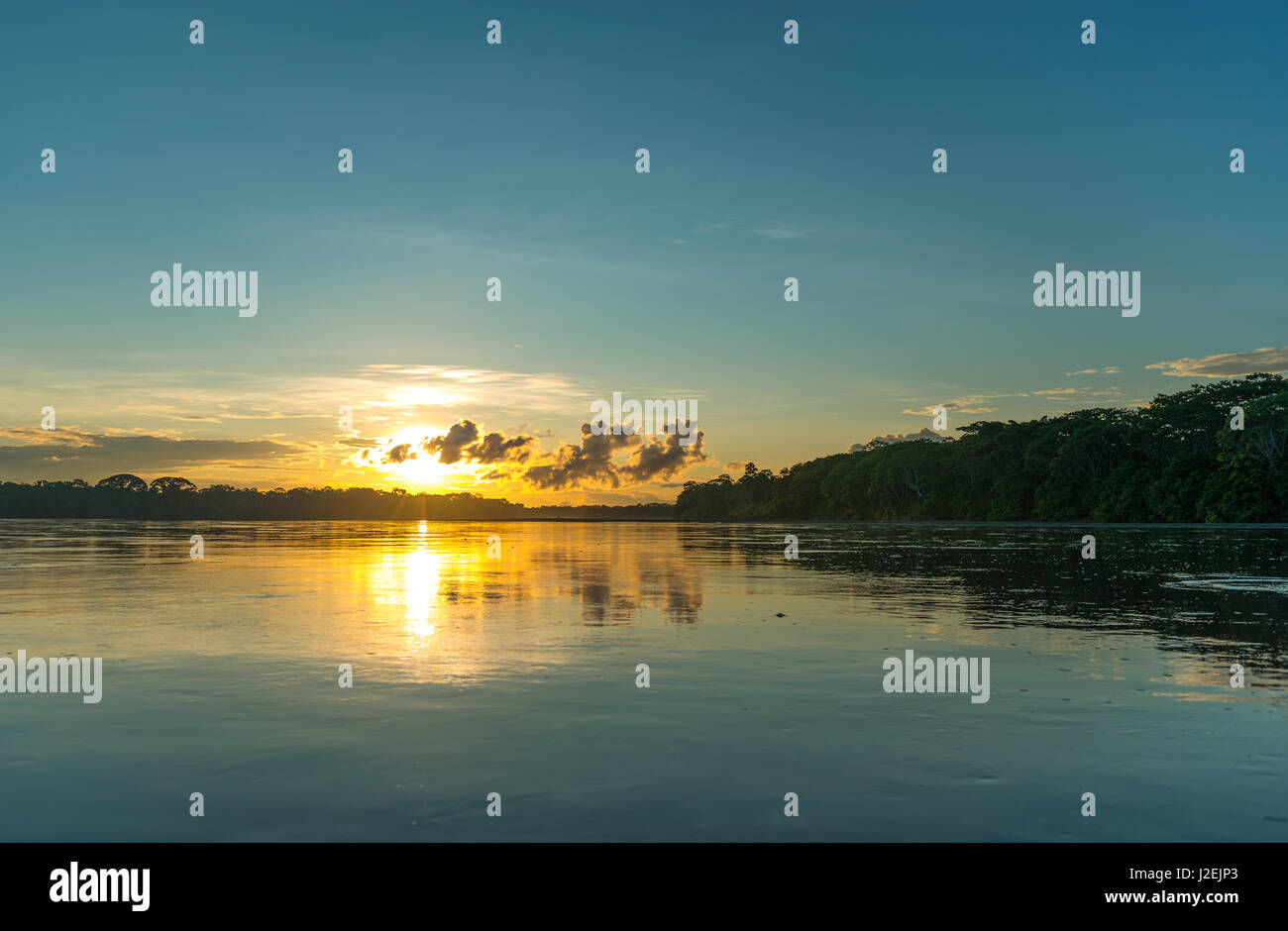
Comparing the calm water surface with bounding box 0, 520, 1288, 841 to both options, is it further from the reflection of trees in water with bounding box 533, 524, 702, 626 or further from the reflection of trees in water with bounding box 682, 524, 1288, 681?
the reflection of trees in water with bounding box 533, 524, 702, 626

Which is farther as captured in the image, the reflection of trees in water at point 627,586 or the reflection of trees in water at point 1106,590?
the reflection of trees in water at point 627,586

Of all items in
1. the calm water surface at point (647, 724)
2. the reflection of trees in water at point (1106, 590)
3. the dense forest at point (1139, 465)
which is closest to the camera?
the calm water surface at point (647, 724)

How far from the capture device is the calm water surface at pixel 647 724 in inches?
289

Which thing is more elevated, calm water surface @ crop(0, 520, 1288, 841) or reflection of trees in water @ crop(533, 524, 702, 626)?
calm water surface @ crop(0, 520, 1288, 841)

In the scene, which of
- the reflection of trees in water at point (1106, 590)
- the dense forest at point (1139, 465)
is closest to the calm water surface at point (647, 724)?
the reflection of trees in water at point (1106, 590)

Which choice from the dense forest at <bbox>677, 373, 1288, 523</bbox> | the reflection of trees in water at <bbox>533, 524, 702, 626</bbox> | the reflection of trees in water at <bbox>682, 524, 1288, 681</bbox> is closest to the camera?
the reflection of trees in water at <bbox>682, 524, 1288, 681</bbox>

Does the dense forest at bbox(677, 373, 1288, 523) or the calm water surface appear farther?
the dense forest at bbox(677, 373, 1288, 523)

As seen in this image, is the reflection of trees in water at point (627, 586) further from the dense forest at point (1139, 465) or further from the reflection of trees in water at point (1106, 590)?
the dense forest at point (1139, 465)

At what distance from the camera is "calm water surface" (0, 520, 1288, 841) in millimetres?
7352

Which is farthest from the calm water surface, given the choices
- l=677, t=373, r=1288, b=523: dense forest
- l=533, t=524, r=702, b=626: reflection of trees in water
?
l=677, t=373, r=1288, b=523: dense forest

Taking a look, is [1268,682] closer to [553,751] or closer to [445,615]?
[553,751]

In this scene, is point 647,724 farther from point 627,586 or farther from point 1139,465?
point 1139,465
